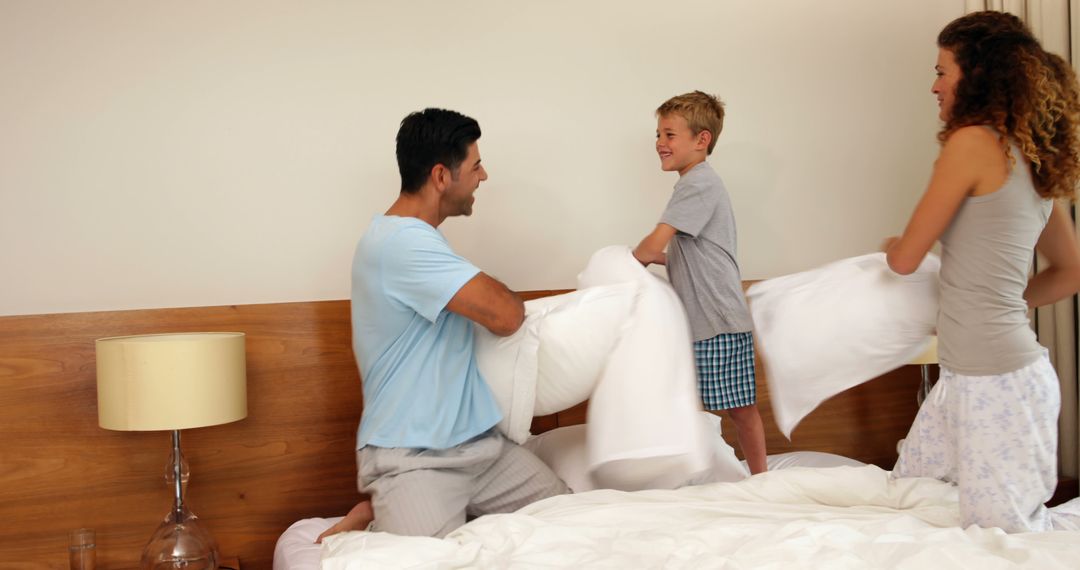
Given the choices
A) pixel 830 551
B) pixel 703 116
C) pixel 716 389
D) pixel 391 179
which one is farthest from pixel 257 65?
pixel 830 551

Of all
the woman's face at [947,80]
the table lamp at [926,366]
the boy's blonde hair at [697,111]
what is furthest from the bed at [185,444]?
the woman's face at [947,80]

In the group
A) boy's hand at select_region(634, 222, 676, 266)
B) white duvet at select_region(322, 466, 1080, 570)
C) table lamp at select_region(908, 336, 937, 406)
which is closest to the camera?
white duvet at select_region(322, 466, 1080, 570)

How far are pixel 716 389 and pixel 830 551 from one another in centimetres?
87

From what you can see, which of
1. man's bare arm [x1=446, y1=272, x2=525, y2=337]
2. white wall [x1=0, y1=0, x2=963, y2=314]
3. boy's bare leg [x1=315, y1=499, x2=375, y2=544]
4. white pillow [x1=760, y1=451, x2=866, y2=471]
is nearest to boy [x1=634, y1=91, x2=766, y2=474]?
white pillow [x1=760, y1=451, x2=866, y2=471]

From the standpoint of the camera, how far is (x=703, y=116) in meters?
2.43

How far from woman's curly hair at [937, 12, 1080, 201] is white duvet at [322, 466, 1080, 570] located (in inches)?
26.7

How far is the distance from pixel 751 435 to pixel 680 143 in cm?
82

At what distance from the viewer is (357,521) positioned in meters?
2.04

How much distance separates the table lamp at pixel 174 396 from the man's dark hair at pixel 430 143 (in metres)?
0.58

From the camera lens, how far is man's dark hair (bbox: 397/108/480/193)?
2113 millimetres

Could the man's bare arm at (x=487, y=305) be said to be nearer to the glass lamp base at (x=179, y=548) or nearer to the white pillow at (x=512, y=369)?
the white pillow at (x=512, y=369)

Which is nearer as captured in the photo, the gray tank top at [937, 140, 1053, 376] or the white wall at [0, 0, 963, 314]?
the gray tank top at [937, 140, 1053, 376]

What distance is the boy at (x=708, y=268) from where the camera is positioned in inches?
94.0

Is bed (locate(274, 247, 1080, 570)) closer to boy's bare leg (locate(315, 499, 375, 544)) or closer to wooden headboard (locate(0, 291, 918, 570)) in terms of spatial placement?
boy's bare leg (locate(315, 499, 375, 544))
